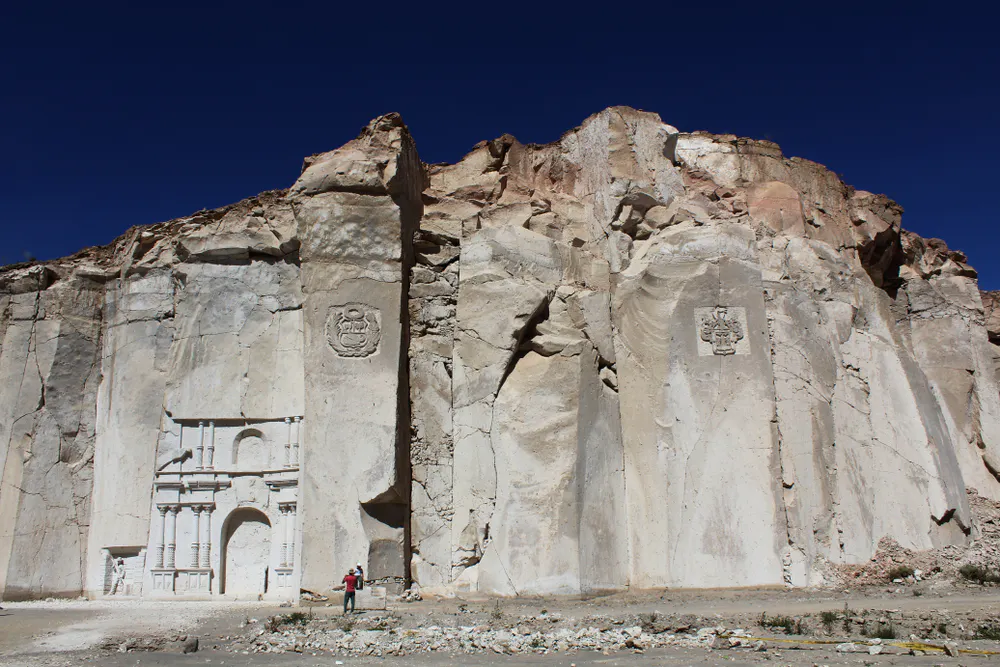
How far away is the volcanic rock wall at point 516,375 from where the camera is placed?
1362 cm

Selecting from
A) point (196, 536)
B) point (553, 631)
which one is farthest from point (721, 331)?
point (196, 536)

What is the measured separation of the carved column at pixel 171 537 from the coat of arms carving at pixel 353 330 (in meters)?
4.19

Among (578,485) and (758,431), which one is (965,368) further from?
(578,485)

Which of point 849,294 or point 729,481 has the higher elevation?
point 849,294

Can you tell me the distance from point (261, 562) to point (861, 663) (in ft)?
34.7

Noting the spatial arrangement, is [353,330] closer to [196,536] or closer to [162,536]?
[196,536]

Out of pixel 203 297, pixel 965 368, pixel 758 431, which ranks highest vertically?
pixel 203 297

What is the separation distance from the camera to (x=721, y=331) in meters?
14.6

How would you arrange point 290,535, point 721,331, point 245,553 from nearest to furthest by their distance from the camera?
point 721,331 < point 290,535 < point 245,553

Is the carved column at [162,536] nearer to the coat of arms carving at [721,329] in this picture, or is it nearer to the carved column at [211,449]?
the carved column at [211,449]

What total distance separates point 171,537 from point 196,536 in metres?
0.44

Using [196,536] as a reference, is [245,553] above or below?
below

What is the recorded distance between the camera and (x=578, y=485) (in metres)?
13.4

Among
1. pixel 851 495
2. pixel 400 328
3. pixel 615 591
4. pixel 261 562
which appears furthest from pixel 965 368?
pixel 261 562
